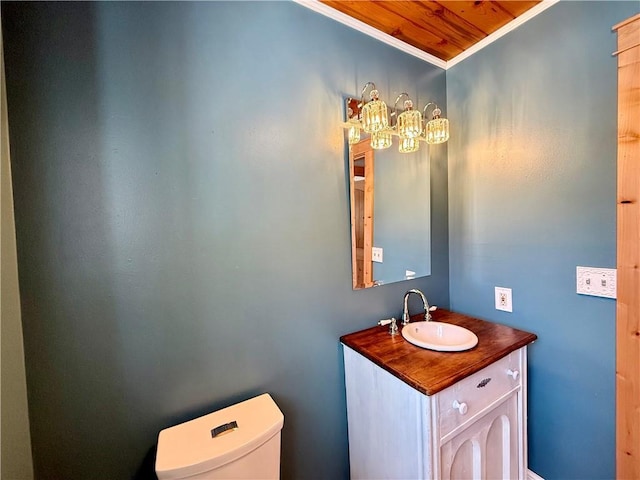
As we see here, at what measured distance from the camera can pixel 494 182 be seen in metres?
1.48

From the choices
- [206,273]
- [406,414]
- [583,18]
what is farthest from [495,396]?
[583,18]

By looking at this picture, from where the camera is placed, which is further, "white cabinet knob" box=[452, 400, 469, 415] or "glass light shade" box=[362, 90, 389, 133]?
"glass light shade" box=[362, 90, 389, 133]

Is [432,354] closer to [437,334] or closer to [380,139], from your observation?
[437,334]

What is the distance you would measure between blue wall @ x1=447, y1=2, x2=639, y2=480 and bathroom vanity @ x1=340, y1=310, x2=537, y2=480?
0.20 metres

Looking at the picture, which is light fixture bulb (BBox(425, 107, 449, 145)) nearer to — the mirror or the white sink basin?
the mirror

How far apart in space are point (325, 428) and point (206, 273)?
96 centimetres

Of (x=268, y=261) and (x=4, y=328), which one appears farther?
(x=268, y=261)

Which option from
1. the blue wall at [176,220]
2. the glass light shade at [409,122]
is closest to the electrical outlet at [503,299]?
the blue wall at [176,220]

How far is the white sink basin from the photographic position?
1260 mm

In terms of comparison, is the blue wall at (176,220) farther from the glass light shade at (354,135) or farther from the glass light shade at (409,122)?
the glass light shade at (409,122)

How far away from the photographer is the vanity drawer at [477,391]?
95 cm

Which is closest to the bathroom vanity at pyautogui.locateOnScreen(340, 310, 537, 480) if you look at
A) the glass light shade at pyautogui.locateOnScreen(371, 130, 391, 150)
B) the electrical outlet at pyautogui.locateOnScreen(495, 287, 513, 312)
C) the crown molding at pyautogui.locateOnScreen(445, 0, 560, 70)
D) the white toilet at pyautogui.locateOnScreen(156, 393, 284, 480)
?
the electrical outlet at pyautogui.locateOnScreen(495, 287, 513, 312)

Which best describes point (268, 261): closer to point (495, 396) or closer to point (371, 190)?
point (371, 190)

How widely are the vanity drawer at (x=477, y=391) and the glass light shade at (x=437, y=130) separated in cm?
113
